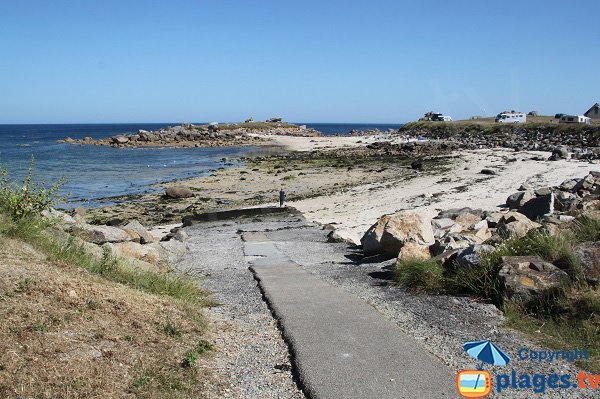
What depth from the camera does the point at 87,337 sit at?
4785 millimetres

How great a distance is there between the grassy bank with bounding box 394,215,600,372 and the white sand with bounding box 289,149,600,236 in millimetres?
7391

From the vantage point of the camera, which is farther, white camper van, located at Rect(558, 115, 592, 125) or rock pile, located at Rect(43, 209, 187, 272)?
white camper van, located at Rect(558, 115, 592, 125)

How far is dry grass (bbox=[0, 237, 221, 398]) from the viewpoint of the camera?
400 centimetres

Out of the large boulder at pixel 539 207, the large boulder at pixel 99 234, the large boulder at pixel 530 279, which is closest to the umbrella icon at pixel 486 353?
the large boulder at pixel 530 279

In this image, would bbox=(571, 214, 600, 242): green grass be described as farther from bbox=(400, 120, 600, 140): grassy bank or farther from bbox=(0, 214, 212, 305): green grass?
bbox=(400, 120, 600, 140): grassy bank

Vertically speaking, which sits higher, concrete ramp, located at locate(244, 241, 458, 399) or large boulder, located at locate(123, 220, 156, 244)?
concrete ramp, located at locate(244, 241, 458, 399)

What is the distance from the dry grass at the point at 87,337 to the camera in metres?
4.00

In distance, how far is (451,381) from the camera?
15.1 feet

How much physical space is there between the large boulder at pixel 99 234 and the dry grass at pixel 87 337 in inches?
167

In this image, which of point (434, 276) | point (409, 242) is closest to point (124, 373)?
point (434, 276)

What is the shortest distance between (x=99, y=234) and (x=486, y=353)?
8654mm

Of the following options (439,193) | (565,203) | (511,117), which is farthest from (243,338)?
(511,117)

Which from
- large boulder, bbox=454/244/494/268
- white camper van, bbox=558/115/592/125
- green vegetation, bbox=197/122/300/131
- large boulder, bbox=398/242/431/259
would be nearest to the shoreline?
large boulder, bbox=398/242/431/259

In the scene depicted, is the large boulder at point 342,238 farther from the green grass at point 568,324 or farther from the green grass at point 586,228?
the green grass at point 568,324
